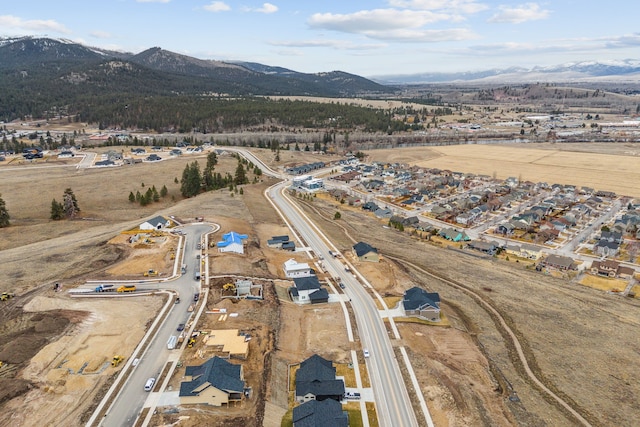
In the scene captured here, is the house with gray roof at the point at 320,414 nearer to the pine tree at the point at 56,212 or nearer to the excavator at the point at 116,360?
the excavator at the point at 116,360

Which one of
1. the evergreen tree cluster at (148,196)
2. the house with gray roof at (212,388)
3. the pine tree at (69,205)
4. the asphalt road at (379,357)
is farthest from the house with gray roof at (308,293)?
the evergreen tree cluster at (148,196)

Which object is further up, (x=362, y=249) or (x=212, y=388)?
(x=362, y=249)

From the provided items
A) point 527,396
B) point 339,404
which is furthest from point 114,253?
point 527,396

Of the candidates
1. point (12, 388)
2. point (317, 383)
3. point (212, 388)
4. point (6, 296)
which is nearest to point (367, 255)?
point (317, 383)

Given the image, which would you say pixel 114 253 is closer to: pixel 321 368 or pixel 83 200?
pixel 321 368

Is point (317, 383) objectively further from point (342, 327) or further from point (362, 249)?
point (362, 249)

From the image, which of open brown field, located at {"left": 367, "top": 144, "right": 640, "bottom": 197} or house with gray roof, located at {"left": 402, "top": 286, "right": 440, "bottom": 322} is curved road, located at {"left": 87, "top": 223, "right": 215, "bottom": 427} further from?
open brown field, located at {"left": 367, "top": 144, "right": 640, "bottom": 197}
